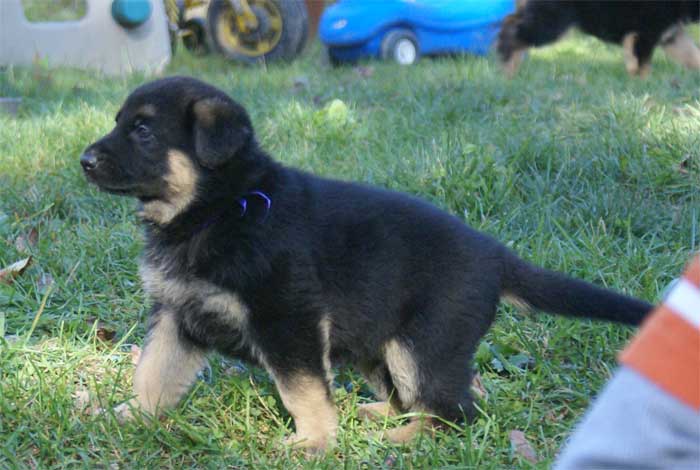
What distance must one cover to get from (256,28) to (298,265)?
7038mm

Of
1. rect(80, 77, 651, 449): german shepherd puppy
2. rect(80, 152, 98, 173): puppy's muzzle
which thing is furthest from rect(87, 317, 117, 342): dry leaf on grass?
rect(80, 152, 98, 173): puppy's muzzle

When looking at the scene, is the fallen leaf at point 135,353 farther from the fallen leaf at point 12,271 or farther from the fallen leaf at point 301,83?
the fallen leaf at point 301,83

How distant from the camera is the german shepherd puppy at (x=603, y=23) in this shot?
7.60m

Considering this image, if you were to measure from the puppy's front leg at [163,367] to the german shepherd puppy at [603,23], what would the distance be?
17.6 ft

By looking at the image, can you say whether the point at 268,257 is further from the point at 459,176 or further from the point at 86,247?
the point at 459,176

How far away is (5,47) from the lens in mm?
8148

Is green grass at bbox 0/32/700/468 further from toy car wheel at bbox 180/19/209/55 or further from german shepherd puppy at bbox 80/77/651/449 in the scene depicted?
toy car wheel at bbox 180/19/209/55

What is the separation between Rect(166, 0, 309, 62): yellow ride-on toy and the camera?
923 centimetres

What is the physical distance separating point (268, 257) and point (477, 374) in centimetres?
89

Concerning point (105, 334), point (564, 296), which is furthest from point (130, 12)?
point (564, 296)

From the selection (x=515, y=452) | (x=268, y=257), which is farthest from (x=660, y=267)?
(x=268, y=257)

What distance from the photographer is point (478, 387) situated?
299cm

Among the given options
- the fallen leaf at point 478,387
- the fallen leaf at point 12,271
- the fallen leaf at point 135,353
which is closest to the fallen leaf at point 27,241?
the fallen leaf at point 12,271

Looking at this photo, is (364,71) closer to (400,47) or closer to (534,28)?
(400,47)
